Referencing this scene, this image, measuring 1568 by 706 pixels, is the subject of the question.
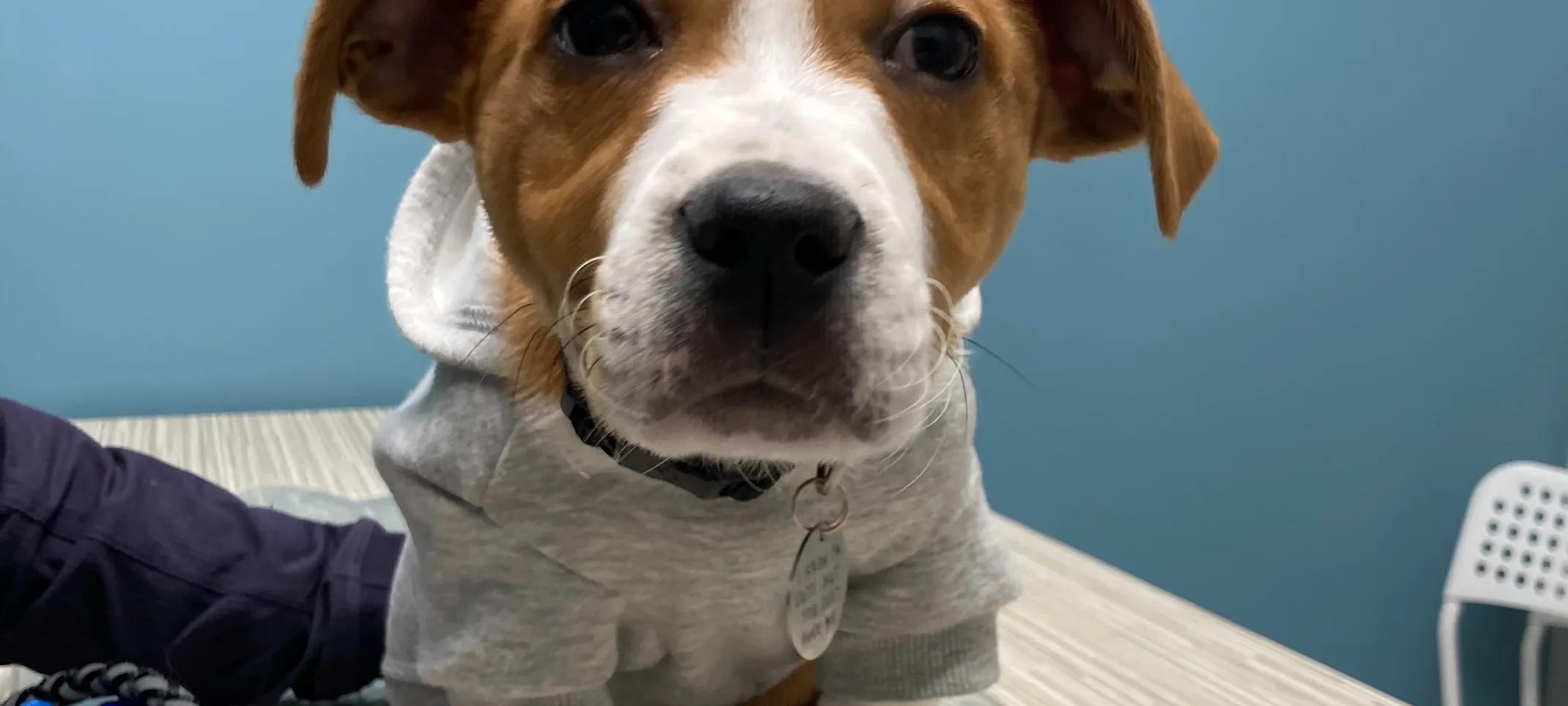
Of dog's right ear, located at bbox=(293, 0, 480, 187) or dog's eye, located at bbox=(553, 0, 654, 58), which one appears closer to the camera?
dog's eye, located at bbox=(553, 0, 654, 58)

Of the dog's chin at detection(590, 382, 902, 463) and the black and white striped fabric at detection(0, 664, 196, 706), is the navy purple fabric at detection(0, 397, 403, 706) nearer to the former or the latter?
the black and white striped fabric at detection(0, 664, 196, 706)

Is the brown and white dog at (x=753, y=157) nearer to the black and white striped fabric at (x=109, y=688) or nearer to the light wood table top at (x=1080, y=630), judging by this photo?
the black and white striped fabric at (x=109, y=688)

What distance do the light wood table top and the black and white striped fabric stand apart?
13.6 inches

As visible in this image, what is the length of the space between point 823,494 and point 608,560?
0.16 metres

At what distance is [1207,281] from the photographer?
6.86 feet

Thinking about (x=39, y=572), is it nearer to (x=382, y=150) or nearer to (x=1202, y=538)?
(x=382, y=150)

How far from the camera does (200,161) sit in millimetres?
2074

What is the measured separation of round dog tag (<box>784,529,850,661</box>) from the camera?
33.0 inches

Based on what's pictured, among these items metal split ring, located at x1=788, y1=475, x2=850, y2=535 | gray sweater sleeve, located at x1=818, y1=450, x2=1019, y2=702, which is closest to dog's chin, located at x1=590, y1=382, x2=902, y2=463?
metal split ring, located at x1=788, y1=475, x2=850, y2=535

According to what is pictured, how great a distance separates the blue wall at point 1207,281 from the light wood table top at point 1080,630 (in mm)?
291

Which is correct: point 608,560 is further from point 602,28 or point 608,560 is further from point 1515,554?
point 1515,554

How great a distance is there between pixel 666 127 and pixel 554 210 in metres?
0.11

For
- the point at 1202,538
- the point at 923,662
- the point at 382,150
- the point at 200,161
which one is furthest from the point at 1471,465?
the point at 200,161

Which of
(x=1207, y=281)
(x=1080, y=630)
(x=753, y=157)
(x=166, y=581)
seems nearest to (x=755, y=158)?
(x=753, y=157)
